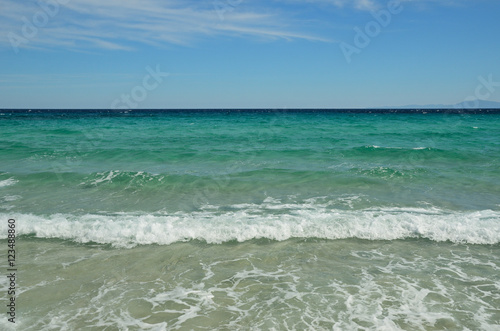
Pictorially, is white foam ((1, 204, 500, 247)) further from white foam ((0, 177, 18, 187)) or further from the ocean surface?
white foam ((0, 177, 18, 187))

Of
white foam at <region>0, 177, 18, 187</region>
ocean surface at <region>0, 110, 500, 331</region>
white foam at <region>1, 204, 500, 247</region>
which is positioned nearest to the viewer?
ocean surface at <region>0, 110, 500, 331</region>

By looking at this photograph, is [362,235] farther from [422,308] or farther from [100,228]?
[100,228]

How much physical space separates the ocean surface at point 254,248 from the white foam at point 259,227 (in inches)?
1.5

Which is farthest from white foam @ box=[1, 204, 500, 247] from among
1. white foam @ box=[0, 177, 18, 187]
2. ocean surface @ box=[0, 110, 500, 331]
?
white foam @ box=[0, 177, 18, 187]

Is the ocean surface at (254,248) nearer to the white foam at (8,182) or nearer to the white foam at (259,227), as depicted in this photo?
the white foam at (259,227)

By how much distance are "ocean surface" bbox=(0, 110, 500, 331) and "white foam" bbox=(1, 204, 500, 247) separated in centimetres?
4

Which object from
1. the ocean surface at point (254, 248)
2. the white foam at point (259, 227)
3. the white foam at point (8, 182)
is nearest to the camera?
the ocean surface at point (254, 248)

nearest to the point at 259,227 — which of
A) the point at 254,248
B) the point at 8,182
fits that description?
the point at 254,248

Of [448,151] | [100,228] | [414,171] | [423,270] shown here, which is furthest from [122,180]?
[448,151]

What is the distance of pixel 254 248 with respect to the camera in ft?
25.8

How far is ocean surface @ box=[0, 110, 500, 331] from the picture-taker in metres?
5.36

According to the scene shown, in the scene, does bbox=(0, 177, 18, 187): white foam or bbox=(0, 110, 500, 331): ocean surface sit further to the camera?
bbox=(0, 177, 18, 187): white foam

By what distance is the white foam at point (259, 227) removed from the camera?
8336mm

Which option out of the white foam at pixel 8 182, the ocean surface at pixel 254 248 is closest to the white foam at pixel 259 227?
the ocean surface at pixel 254 248
